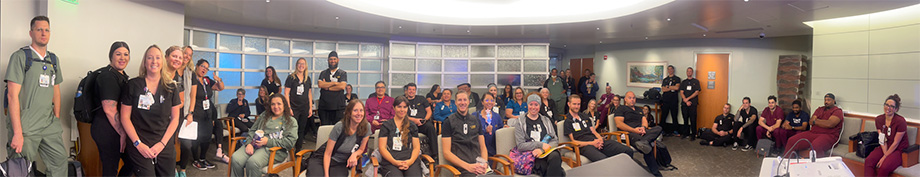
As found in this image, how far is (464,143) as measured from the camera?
378 centimetres

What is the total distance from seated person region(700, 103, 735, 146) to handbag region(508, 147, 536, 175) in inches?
189

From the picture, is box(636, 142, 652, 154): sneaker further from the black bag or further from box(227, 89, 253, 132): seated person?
box(227, 89, 253, 132): seated person

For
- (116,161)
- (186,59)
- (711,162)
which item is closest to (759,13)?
(711,162)

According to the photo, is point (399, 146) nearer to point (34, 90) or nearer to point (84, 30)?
point (34, 90)

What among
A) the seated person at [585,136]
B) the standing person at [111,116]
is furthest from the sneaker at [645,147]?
the standing person at [111,116]

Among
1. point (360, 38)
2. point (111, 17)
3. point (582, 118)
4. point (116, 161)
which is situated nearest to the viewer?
point (116, 161)

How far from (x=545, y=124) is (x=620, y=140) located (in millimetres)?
Result: 1337

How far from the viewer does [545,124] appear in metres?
4.33

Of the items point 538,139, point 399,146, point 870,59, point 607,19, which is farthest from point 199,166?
point 870,59

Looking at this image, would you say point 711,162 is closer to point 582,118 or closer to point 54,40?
point 582,118

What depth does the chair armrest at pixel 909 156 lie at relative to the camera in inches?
176

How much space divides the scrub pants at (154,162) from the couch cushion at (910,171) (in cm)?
628

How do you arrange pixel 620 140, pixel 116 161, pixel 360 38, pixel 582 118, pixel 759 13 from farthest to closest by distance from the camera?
pixel 360 38, pixel 759 13, pixel 620 140, pixel 582 118, pixel 116 161

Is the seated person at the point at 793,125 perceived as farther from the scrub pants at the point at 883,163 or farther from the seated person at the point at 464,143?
the seated person at the point at 464,143
